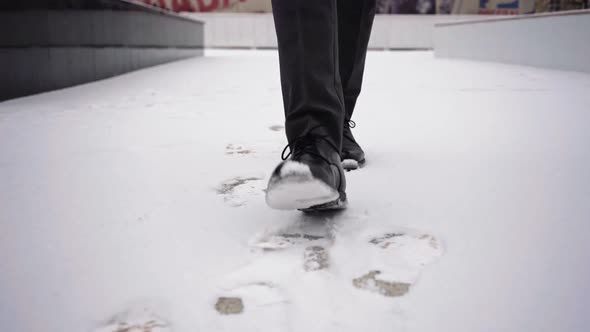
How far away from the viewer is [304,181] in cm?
67

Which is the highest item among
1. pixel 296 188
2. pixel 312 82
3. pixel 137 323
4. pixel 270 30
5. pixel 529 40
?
pixel 270 30

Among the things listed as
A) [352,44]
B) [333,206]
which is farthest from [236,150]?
[333,206]

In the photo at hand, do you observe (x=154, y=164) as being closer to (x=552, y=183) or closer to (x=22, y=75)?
(x=552, y=183)

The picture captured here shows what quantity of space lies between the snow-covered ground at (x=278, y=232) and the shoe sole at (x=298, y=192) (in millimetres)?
66

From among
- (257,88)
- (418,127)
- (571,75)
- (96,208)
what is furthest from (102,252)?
(571,75)

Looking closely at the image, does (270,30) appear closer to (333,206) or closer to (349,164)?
(349,164)

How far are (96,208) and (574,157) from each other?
1.13 m

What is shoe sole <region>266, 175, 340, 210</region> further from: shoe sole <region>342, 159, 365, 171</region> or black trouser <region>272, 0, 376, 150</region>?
shoe sole <region>342, 159, 365, 171</region>

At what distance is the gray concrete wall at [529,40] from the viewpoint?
3.69m

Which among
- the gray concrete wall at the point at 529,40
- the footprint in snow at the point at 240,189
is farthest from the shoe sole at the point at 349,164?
the gray concrete wall at the point at 529,40

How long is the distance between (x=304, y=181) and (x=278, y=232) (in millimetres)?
126

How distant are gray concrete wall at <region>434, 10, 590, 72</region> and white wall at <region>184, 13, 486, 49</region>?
3.10 m

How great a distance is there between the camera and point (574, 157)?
1.19m

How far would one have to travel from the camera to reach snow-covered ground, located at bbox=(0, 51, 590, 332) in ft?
1.79
